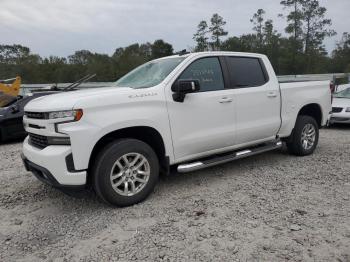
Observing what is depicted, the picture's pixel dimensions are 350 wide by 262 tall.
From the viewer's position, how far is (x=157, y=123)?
165 inches

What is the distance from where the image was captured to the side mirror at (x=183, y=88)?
13.8 ft

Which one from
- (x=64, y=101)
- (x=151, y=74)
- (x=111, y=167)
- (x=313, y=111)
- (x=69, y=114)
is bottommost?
(x=313, y=111)

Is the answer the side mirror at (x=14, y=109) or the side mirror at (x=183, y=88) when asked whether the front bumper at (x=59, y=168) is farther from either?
the side mirror at (x=14, y=109)

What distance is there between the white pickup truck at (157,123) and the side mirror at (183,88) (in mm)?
13

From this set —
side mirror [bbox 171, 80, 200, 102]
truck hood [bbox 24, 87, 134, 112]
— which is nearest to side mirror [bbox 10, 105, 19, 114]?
truck hood [bbox 24, 87, 134, 112]

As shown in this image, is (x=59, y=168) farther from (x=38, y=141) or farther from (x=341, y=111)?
(x=341, y=111)

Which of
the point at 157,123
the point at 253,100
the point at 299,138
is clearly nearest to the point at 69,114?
the point at 157,123

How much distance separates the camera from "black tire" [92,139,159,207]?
3.82 m

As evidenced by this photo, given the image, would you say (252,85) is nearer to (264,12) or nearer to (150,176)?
(150,176)

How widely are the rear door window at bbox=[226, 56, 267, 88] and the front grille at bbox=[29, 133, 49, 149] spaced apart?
2.71 meters

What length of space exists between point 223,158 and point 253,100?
1061mm

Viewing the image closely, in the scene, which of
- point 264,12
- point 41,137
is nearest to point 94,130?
point 41,137

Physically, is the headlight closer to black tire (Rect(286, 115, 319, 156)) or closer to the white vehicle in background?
black tire (Rect(286, 115, 319, 156))

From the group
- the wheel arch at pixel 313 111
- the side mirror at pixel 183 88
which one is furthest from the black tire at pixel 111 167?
the wheel arch at pixel 313 111
